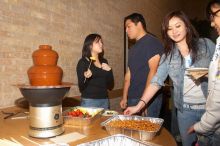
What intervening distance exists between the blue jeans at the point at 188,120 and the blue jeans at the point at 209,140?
0.44m

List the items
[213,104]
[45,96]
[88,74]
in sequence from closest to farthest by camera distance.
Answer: [213,104] < [45,96] < [88,74]

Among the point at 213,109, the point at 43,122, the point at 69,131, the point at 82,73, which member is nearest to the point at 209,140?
the point at 213,109

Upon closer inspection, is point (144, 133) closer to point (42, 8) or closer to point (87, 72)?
point (87, 72)

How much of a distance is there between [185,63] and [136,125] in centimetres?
77

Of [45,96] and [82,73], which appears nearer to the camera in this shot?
[45,96]

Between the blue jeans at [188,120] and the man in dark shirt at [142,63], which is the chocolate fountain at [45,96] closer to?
the blue jeans at [188,120]

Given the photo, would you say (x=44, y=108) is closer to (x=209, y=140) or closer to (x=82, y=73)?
(x=209, y=140)

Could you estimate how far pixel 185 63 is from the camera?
6.77 feet

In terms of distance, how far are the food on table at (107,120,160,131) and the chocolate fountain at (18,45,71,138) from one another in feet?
1.20

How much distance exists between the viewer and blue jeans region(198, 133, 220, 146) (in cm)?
146

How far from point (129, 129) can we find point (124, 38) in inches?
135

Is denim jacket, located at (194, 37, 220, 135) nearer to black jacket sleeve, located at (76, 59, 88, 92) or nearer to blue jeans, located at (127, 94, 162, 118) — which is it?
blue jeans, located at (127, 94, 162, 118)

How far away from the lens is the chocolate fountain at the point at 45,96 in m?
1.49

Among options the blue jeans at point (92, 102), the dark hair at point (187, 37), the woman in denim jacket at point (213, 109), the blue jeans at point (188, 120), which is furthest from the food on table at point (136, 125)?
the blue jeans at point (92, 102)
